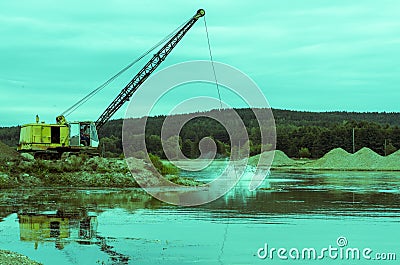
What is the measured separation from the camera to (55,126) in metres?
42.4

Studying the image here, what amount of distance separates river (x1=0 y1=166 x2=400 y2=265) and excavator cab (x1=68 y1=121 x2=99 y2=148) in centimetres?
1528

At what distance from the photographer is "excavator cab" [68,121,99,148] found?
42375 millimetres

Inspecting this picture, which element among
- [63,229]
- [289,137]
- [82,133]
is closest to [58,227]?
[63,229]

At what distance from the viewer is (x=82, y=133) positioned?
1676 inches

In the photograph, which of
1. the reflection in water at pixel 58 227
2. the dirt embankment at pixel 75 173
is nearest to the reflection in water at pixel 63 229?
the reflection in water at pixel 58 227

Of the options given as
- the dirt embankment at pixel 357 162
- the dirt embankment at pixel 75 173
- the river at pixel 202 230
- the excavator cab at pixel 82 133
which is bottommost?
the river at pixel 202 230

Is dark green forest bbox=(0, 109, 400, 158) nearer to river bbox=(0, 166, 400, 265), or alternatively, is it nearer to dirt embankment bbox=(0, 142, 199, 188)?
dirt embankment bbox=(0, 142, 199, 188)

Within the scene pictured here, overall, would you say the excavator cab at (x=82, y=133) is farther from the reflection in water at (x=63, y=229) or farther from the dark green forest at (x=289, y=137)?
the dark green forest at (x=289, y=137)

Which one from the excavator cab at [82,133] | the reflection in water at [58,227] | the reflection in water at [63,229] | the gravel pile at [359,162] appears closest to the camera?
the reflection in water at [63,229]

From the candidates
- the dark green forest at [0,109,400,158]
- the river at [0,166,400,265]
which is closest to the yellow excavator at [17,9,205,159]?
the river at [0,166,400,265]

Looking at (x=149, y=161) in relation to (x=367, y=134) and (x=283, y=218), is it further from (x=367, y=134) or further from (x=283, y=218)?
(x=367, y=134)

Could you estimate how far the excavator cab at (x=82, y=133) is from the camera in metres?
42.4

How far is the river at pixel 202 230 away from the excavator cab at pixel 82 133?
15.3 m

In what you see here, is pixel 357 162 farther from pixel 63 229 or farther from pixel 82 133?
pixel 63 229
